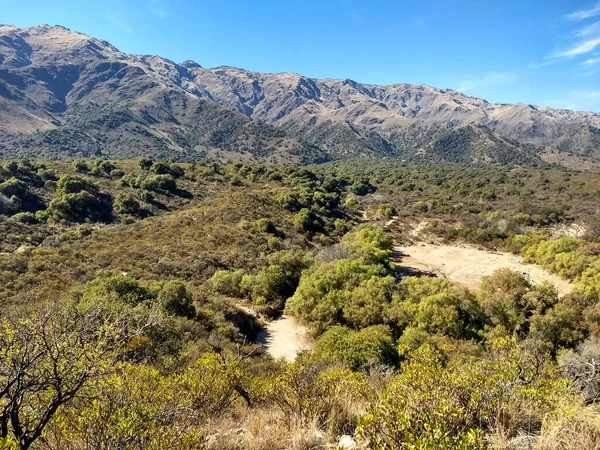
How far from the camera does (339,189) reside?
60.8 metres

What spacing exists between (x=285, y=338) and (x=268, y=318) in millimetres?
2181

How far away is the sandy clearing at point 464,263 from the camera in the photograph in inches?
910

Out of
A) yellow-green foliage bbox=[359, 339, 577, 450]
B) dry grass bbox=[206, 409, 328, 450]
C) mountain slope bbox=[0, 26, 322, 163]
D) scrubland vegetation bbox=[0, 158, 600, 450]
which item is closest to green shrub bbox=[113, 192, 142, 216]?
scrubland vegetation bbox=[0, 158, 600, 450]

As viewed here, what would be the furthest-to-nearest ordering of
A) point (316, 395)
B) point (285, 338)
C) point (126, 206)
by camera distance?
point (126, 206), point (285, 338), point (316, 395)

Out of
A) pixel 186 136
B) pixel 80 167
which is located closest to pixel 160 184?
pixel 80 167

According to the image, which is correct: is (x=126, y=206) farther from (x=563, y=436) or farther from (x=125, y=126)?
(x=125, y=126)

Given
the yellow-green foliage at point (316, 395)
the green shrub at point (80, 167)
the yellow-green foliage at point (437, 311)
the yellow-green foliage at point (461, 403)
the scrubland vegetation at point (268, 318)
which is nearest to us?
the yellow-green foliage at point (461, 403)

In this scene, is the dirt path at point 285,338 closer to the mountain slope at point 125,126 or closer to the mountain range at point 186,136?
the mountain slope at point 125,126

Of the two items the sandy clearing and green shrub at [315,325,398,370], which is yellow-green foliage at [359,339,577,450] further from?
the sandy clearing

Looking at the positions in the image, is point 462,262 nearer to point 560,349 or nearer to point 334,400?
point 560,349

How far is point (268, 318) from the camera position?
1809cm

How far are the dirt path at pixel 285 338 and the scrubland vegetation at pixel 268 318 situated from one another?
22.8 inches

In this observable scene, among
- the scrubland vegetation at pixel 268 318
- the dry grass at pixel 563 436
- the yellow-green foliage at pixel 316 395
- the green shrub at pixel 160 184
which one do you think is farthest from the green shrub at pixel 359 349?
the green shrub at pixel 160 184

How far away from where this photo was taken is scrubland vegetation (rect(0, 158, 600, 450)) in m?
3.73
